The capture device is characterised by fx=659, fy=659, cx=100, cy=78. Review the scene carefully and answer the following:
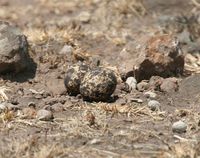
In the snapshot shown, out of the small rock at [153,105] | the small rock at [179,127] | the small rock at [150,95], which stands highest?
the small rock at [150,95]

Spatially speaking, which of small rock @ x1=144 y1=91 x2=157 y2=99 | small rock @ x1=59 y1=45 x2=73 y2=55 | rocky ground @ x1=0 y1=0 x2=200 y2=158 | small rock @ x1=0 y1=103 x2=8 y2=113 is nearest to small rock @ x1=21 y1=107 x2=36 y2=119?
rocky ground @ x1=0 y1=0 x2=200 y2=158

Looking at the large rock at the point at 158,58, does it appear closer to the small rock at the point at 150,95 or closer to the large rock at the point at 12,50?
the small rock at the point at 150,95

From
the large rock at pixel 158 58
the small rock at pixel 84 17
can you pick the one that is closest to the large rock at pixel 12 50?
the large rock at pixel 158 58

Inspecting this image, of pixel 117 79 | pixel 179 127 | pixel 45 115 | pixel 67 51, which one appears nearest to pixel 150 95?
pixel 117 79

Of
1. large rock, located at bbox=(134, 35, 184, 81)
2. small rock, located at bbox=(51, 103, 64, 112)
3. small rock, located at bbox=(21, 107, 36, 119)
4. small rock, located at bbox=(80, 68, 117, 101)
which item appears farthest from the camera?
large rock, located at bbox=(134, 35, 184, 81)

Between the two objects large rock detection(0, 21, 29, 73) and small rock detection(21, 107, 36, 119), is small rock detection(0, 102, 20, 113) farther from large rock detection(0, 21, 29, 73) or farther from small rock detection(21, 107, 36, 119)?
large rock detection(0, 21, 29, 73)

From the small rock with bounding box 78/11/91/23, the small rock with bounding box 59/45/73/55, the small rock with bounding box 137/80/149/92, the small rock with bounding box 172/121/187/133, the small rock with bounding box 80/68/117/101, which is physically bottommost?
the small rock with bounding box 172/121/187/133
